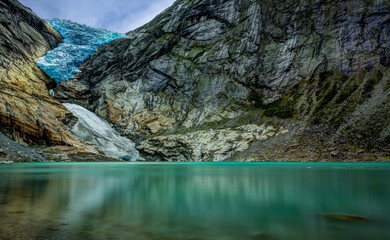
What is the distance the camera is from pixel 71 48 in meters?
96.0

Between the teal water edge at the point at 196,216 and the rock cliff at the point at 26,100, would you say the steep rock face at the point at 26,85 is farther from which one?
the teal water edge at the point at 196,216

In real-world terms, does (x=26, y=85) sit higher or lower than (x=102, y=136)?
higher

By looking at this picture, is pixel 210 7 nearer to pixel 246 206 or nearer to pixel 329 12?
pixel 329 12

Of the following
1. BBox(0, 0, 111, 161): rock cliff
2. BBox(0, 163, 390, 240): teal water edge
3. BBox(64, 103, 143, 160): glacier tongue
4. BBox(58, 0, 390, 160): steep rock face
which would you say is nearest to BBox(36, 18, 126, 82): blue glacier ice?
BBox(0, 0, 111, 161): rock cliff

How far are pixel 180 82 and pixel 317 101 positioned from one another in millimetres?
39814

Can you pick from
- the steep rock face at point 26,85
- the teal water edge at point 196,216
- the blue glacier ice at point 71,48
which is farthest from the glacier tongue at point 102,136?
the teal water edge at point 196,216

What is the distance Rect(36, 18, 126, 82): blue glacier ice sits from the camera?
83.5 meters

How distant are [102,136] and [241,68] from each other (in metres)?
43.4

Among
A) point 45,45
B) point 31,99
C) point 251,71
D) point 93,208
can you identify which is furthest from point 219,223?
point 45,45

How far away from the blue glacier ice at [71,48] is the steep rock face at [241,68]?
4.41m

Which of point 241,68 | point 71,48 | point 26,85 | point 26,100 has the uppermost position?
point 71,48

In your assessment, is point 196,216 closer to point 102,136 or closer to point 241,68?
point 102,136

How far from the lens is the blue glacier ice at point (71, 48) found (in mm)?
83500

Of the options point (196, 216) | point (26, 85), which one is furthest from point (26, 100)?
point (196, 216)
